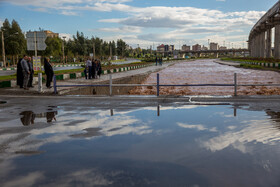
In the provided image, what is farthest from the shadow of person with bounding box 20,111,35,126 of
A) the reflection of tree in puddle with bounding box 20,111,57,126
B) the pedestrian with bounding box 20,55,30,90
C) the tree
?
the tree

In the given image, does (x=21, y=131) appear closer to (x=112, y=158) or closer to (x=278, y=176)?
(x=112, y=158)

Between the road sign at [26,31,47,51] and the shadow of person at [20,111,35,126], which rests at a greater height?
the road sign at [26,31,47,51]

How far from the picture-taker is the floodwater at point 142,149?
15.4 ft

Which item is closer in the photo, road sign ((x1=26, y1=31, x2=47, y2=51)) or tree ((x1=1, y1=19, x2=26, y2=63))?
road sign ((x1=26, y1=31, x2=47, y2=51))

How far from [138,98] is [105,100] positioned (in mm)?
1526

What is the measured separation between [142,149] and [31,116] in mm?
5346

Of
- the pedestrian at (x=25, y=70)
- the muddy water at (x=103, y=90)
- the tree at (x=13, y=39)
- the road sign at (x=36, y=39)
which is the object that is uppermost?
the tree at (x=13, y=39)

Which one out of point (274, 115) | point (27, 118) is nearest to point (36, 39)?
point (27, 118)

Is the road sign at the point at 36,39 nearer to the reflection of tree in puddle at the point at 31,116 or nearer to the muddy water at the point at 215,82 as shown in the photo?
the muddy water at the point at 215,82

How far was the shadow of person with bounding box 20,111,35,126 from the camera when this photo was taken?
9091 millimetres

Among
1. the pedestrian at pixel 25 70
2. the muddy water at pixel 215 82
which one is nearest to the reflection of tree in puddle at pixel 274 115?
the muddy water at pixel 215 82

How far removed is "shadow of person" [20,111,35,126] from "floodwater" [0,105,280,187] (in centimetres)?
3

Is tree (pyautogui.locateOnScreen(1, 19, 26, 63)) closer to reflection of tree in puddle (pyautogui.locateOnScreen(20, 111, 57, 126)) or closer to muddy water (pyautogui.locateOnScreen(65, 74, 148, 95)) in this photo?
muddy water (pyautogui.locateOnScreen(65, 74, 148, 95))

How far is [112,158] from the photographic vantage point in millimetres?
5656
